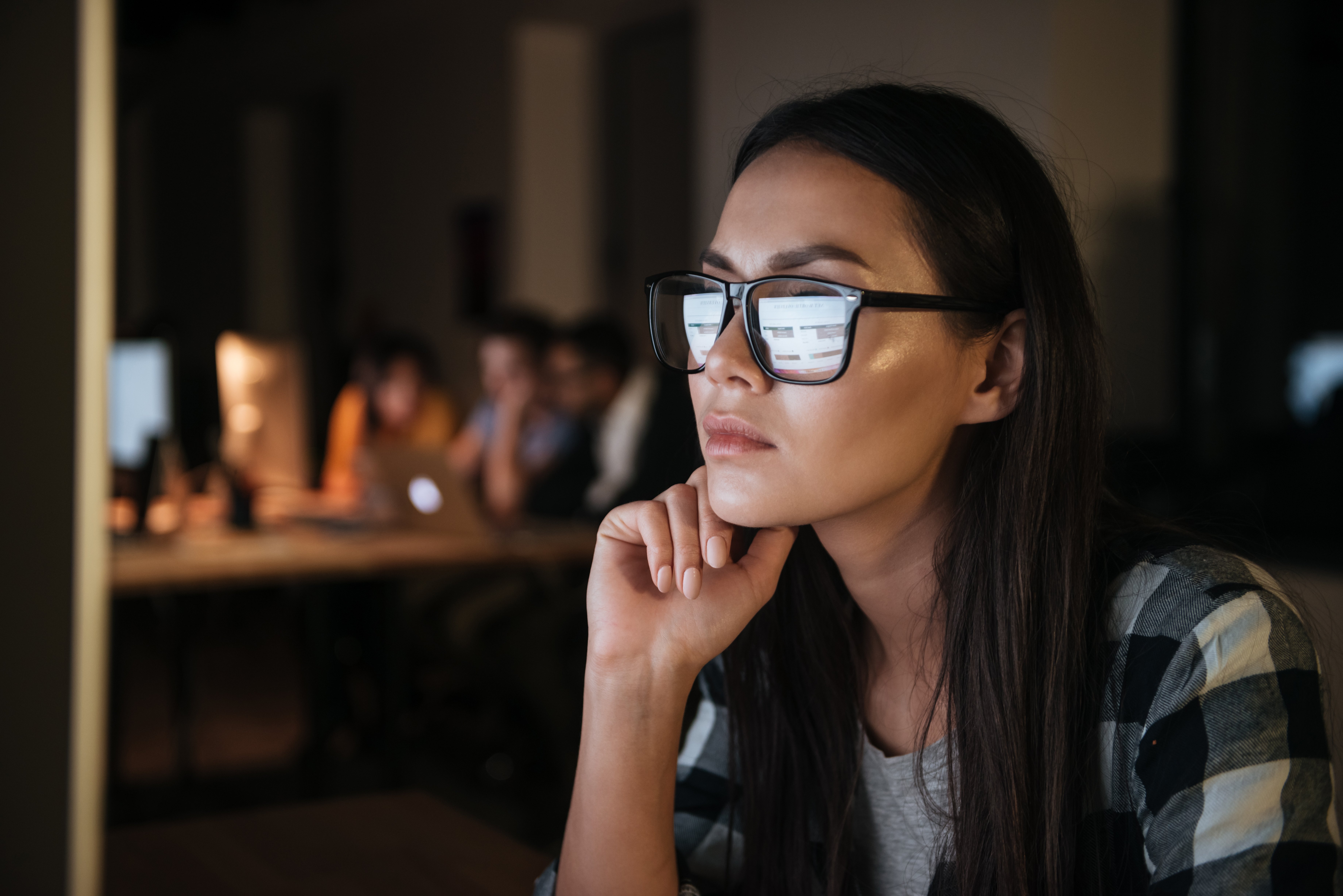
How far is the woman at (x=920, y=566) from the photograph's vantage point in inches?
34.9

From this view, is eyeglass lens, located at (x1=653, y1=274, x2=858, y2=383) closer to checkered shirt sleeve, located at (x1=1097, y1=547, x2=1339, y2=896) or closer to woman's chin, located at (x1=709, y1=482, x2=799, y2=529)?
woman's chin, located at (x1=709, y1=482, x2=799, y2=529)

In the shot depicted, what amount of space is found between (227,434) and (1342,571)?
11.0 feet

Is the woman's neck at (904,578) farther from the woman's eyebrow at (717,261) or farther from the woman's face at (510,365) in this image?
the woman's face at (510,365)

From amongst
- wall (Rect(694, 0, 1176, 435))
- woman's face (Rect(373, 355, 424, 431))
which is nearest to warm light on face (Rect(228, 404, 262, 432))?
woman's face (Rect(373, 355, 424, 431))

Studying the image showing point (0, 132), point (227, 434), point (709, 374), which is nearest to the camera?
point (0, 132)

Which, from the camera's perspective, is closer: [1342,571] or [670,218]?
[1342,571]

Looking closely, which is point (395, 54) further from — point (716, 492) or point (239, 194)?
point (716, 492)

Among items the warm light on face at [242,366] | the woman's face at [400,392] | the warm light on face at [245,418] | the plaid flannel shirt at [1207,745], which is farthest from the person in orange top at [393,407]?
the plaid flannel shirt at [1207,745]

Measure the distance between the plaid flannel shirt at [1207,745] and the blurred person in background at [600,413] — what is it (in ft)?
8.44

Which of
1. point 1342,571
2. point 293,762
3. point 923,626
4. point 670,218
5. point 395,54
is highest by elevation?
point 395,54

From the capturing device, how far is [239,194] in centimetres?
834

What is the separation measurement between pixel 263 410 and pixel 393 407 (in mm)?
1412

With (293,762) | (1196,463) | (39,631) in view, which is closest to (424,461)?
(293,762)

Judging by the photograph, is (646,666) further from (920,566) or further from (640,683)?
(920,566)
